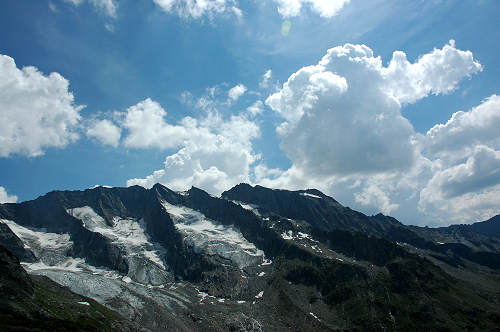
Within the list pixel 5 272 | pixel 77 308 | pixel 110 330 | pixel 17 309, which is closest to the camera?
pixel 17 309

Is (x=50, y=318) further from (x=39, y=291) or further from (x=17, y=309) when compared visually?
(x=39, y=291)

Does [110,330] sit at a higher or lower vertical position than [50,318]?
lower

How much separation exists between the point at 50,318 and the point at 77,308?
69878 mm

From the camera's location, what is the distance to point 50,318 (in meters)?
126

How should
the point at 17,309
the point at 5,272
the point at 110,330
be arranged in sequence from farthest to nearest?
1. the point at 110,330
2. the point at 5,272
3. the point at 17,309

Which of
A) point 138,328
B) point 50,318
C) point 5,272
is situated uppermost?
point 5,272

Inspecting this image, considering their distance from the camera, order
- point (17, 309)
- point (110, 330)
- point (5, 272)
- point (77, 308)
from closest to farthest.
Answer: point (17, 309) → point (5, 272) → point (110, 330) → point (77, 308)

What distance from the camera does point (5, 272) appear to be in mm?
138125

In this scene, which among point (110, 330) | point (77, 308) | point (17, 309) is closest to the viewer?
point (17, 309)

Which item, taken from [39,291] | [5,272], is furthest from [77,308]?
[5,272]

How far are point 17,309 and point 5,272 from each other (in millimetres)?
26631

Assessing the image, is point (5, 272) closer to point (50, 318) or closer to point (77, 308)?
point (50, 318)

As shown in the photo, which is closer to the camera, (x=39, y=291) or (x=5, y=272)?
(x=5, y=272)

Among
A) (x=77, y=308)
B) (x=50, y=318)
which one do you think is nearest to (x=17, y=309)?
(x=50, y=318)
